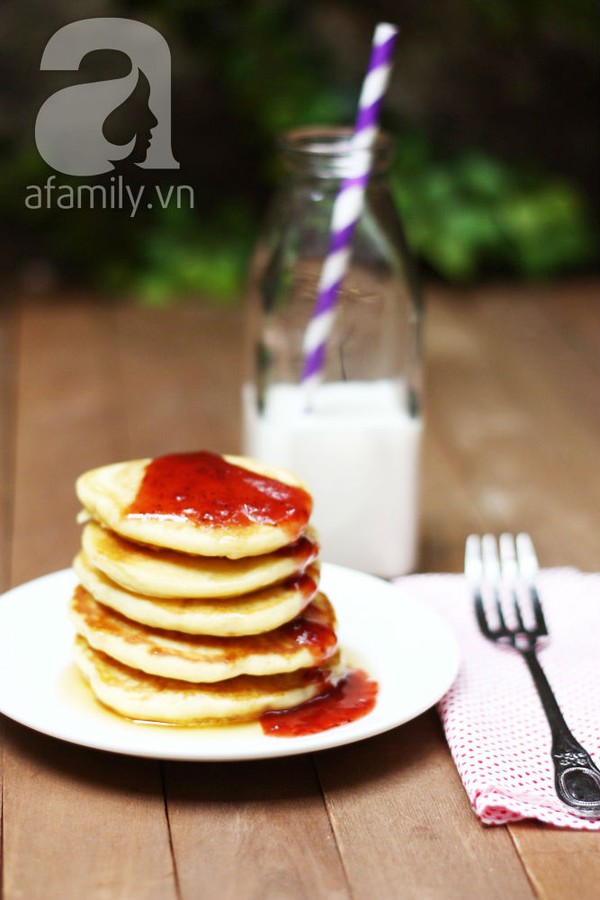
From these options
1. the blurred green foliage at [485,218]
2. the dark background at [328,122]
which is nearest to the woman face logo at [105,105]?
the dark background at [328,122]

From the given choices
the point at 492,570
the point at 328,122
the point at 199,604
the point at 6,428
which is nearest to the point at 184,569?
the point at 199,604

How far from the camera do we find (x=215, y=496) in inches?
45.3

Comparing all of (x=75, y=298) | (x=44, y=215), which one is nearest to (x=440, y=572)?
(x=75, y=298)

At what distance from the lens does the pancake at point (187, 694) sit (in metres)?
1.09

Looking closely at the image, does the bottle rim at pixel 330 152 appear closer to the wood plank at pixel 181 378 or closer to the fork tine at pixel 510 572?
the fork tine at pixel 510 572

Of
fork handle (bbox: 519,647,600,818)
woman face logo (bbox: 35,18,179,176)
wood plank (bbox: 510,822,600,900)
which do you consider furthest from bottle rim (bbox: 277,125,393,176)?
woman face logo (bbox: 35,18,179,176)

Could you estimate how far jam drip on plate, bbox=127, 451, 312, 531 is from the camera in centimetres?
112

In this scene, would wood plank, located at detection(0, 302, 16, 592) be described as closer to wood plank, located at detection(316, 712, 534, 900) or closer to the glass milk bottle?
the glass milk bottle

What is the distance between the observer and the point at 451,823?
1.04m

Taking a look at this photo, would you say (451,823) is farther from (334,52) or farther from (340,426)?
(334,52)

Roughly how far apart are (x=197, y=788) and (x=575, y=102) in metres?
3.06

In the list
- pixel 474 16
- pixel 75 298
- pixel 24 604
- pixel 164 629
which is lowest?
pixel 75 298

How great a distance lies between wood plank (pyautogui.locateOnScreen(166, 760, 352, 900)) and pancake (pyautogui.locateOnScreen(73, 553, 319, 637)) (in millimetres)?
133

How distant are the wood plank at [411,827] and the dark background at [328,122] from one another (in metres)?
2.08
